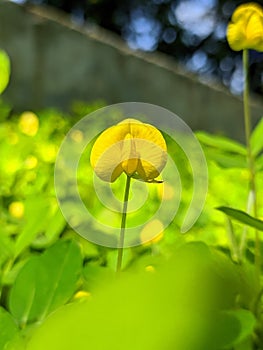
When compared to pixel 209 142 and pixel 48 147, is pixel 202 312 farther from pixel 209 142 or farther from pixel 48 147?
pixel 48 147

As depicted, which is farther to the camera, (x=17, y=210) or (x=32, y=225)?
(x=17, y=210)

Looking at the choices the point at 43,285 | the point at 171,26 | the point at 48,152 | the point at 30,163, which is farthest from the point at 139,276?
the point at 171,26

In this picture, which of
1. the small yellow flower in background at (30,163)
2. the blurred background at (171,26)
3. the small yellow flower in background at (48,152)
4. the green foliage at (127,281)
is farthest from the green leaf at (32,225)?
the blurred background at (171,26)

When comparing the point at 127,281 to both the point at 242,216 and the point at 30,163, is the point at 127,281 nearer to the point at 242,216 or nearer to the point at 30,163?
the point at 242,216

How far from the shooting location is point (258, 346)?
43cm

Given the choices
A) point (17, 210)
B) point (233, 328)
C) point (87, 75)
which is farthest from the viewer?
point (87, 75)

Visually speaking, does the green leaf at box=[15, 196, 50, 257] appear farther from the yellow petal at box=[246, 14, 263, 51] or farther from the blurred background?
the blurred background

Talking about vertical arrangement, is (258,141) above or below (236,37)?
below

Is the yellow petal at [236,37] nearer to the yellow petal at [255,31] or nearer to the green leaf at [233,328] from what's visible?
the yellow petal at [255,31]

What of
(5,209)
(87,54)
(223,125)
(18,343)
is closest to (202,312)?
(18,343)

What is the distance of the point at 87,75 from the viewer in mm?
4672

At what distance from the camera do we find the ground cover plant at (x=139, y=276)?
188 mm

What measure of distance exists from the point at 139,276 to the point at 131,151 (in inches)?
5.7

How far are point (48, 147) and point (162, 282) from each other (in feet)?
4.05
